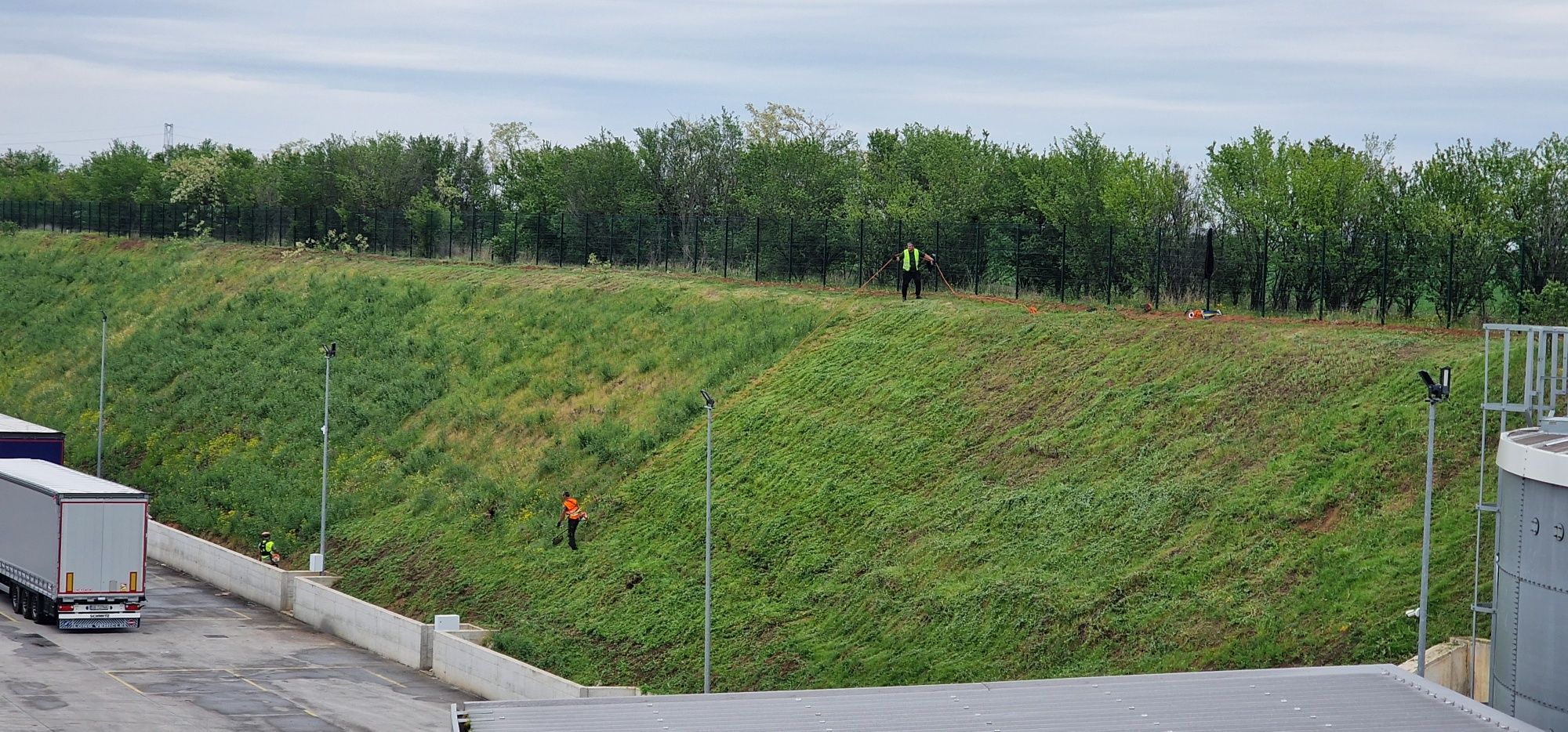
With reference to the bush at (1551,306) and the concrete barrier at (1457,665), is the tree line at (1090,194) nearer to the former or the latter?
the bush at (1551,306)

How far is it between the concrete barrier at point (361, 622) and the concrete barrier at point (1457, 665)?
2158cm

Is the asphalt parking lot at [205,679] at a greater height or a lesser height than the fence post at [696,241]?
lesser

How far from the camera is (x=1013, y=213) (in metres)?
56.5

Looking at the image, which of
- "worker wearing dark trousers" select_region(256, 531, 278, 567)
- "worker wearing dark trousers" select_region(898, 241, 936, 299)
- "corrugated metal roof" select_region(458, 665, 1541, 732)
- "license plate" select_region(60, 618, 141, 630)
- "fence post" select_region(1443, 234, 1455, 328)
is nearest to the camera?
"corrugated metal roof" select_region(458, 665, 1541, 732)

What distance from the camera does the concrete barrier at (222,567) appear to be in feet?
140

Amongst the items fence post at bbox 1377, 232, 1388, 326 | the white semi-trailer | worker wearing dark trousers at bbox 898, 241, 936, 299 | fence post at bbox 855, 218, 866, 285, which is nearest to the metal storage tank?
fence post at bbox 1377, 232, 1388, 326

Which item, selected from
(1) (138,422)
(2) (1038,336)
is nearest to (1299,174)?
(2) (1038,336)

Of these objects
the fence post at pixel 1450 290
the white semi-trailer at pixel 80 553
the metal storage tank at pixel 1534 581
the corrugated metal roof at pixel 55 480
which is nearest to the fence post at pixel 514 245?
the corrugated metal roof at pixel 55 480

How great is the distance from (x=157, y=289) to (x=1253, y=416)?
5886 centimetres

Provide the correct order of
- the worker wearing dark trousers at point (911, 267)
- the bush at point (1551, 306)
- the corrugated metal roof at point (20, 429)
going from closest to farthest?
1. the bush at point (1551, 306)
2. the corrugated metal roof at point (20, 429)
3. the worker wearing dark trousers at point (911, 267)

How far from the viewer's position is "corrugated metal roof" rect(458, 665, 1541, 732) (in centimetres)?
1659

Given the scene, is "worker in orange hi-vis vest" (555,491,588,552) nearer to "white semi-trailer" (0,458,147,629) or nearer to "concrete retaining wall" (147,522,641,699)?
"concrete retaining wall" (147,522,641,699)

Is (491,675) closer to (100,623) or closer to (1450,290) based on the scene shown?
(100,623)

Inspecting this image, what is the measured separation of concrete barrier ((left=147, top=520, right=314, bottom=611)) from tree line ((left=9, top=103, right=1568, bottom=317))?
75.6 ft
